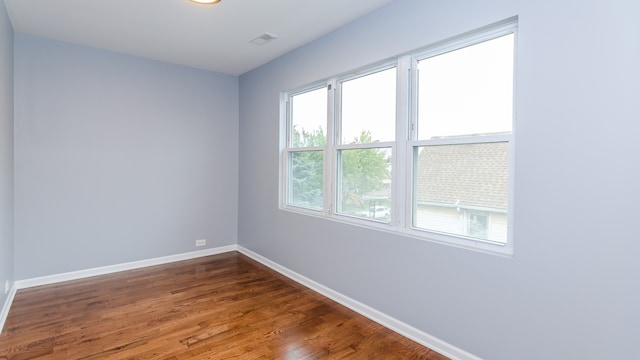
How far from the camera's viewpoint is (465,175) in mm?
2268

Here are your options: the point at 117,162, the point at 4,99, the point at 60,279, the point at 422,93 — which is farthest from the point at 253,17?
the point at 60,279

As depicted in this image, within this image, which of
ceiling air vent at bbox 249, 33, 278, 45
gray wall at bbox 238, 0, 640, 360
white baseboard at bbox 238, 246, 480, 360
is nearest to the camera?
gray wall at bbox 238, 0, 640, 360

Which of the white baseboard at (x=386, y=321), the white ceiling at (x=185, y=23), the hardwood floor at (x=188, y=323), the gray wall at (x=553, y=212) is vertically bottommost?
the hardwood floor at (x=188, y=323)

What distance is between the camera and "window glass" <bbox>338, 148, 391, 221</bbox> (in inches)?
→ 110

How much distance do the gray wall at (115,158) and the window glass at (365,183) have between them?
2.24m

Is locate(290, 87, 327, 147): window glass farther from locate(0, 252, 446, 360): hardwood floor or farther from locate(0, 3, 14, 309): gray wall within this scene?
locate(0, 3, 14, 309): gray wall

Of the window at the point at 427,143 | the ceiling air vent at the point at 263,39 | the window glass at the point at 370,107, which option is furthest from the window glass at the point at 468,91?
the ceiling air vent at the point at 263,39

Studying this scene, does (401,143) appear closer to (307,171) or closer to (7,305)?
(307,171)

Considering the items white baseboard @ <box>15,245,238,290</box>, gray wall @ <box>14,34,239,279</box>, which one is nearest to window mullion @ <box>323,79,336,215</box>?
gray wall @ <box>14,34,239,279</box>

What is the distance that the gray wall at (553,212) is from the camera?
1566 millimetres

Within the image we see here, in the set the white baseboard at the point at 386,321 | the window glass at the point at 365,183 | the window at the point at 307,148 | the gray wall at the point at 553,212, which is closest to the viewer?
the gray wall at the point at 553,212

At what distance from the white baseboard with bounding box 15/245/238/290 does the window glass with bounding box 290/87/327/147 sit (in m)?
2.04

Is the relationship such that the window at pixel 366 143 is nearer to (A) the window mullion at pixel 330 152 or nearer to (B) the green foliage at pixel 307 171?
(A) the window mullion at pixel 330 152

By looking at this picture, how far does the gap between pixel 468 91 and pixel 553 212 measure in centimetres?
96
